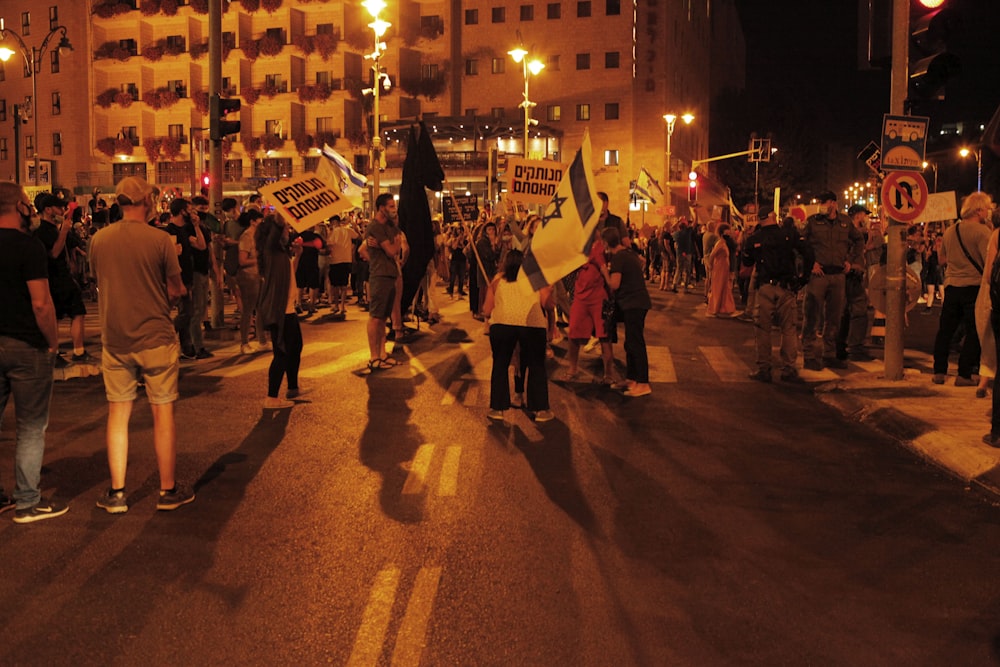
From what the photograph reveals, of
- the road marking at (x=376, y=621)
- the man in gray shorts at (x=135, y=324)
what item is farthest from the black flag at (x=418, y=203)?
the road marking at (x=376, y=621)

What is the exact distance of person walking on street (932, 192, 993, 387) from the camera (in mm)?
10453

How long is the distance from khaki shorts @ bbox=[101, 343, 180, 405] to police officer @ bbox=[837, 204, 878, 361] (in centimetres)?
924

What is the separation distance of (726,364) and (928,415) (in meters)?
4.26

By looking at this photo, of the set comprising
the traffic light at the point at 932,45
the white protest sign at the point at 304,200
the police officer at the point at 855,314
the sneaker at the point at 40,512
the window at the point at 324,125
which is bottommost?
the sneaker at the point at 40,512

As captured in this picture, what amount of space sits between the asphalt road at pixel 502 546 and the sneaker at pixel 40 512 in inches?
2.8

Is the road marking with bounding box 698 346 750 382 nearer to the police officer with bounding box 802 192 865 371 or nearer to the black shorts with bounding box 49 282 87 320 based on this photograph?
the police officer with bounding box 802 192 865 371

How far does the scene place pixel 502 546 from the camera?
541cm

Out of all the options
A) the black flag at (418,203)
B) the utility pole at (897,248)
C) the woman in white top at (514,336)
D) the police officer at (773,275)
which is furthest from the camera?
the black flag at (418,203)

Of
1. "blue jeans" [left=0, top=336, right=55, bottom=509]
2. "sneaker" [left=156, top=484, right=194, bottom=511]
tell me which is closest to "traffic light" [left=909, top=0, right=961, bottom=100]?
"sneaker" [left=156, top=484, right=194, bottom=511]

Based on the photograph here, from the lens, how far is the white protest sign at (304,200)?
9.63 meters

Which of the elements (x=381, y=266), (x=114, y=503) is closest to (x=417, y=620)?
(x=114, y=503)

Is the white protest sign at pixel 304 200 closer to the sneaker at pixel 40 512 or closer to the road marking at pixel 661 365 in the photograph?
the sneaker at pixel 40 512

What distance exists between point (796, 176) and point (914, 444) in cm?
7554

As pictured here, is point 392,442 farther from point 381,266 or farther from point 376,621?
point 381,266
